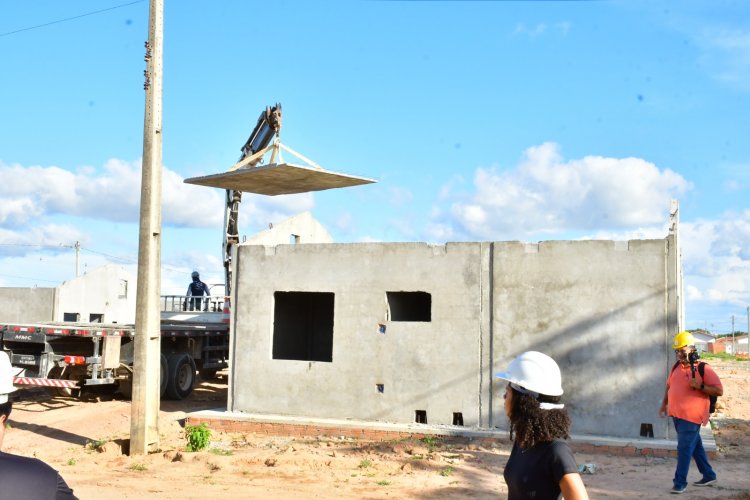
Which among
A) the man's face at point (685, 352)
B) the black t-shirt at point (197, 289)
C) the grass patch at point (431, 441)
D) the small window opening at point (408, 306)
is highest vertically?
the black t-shirt at point (197, 289)

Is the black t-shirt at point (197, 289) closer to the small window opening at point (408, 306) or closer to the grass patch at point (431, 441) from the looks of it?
the small window opening at point (408, 306)

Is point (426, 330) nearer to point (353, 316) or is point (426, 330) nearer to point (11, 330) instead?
point (353, 316)

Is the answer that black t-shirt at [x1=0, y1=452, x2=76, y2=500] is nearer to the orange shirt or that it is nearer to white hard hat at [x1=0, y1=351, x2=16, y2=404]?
white hard hat at [x1=0, y1=351, x2=16, y2=404]

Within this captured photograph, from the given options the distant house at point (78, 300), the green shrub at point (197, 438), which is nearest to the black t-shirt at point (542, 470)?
the green shrub at point (197, 438)

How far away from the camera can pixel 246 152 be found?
19188 millimetres

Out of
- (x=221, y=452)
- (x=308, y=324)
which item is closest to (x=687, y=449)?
(x=221, y=452)

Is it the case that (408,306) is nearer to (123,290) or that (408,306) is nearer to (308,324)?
(308,324)

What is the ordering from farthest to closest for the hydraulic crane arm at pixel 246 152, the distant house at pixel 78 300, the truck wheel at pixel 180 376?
the distant house at pixel 78 300, the hydraulic crane arm at pixel 246 152, the truck wheel at pixel 180 376

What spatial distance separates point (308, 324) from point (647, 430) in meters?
8.80

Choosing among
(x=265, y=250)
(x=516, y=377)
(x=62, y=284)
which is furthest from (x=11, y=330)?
(x=62, y=284)

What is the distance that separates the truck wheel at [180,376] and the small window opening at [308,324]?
1.97 metres

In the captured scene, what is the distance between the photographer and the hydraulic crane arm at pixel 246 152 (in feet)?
57.9

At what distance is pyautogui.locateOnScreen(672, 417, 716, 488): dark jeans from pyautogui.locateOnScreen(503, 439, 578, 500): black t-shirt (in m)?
6.03

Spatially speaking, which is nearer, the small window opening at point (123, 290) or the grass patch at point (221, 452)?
the grass patch at point (221, 452)
